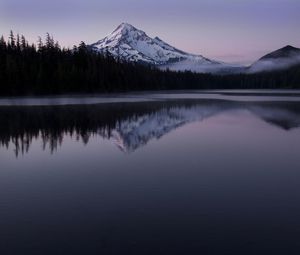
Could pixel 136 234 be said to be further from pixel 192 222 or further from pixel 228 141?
pixel 228 141

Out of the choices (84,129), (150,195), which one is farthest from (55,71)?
(150,195)

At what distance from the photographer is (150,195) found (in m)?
15.8

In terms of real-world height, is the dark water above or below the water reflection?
above

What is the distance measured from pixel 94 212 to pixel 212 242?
423 centimetres

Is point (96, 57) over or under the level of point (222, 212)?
over

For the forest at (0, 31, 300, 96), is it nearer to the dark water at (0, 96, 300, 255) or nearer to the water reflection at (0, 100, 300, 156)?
the water reflection at (0, 100, 300, 156)

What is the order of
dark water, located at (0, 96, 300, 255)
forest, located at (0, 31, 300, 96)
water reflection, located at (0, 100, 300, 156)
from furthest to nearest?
forest, located at (0, 31, 300, 96), water reflection, located at (0, 100, 300, 156), dark water, located at (0, 96, 300, 255)

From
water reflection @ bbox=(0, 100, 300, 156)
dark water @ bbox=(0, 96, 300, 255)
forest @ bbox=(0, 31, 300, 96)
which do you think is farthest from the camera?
forest @ bbox=(0, 31, 300, 96)

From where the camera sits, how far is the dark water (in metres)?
11.4

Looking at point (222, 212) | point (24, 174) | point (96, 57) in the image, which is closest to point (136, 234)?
point (222, 212)

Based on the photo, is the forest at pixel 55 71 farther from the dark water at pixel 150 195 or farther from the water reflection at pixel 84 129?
the dark water at pixel 150 195

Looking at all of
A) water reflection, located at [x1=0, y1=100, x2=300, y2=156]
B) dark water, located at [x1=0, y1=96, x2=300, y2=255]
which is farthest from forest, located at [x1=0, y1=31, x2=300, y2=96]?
dark water, located at [x1=0, y1=96, x2=300, y2=255]

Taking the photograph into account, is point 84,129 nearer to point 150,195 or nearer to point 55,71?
point 150,195

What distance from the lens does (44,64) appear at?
116812mm
